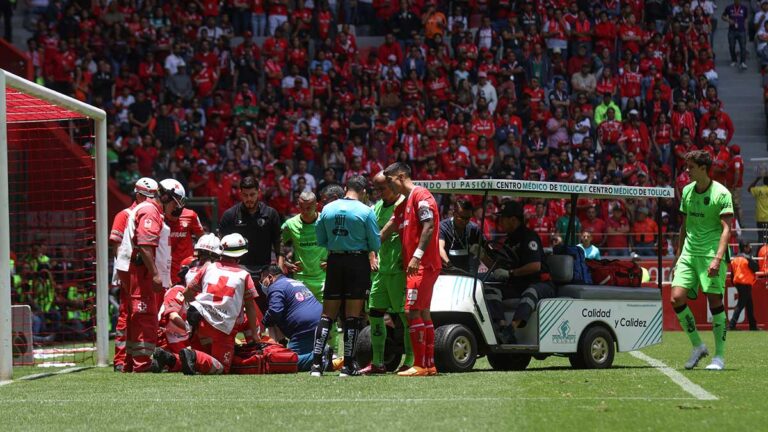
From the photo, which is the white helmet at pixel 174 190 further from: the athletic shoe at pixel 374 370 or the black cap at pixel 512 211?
the black cap at pixel 512 211

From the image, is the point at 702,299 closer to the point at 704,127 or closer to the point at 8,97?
the point at 704,127

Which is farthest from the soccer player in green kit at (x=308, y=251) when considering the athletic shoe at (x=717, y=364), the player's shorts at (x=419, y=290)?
the athletic shoe at (x=717, y=364)

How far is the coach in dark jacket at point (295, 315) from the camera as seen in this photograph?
13758 mm

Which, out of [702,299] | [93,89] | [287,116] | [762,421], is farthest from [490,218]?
[762,421]

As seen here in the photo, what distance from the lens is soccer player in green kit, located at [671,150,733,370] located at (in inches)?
500

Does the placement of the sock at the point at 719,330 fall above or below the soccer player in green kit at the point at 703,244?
below

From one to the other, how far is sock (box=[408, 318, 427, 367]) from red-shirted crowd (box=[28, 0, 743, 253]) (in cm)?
1364

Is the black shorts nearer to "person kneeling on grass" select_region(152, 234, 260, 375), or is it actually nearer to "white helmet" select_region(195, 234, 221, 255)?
"person kneeling on grass" select_region(152, 234, 260, 375)

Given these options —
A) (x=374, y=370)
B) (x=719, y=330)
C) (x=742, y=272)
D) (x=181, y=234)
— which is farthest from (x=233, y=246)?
(x=742, y=272)

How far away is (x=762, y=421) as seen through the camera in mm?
8438

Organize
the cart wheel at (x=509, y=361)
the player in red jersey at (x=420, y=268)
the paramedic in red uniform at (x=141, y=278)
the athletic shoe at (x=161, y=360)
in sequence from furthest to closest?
the cart wheel at (x=509, y=361) < the paramedic in red uniform at (x=141, y=278) < the athletic shoe at (x=161, y=360) < the player in red jersey at (x=420, y=268)

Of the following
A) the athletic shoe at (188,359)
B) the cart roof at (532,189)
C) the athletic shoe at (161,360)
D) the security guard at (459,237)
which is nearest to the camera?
the athletic shoe at (188,359)

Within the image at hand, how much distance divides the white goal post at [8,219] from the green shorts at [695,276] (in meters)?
6.18

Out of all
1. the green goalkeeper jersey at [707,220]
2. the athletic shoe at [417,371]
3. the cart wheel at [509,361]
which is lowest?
the cart wheel at [509,361]
